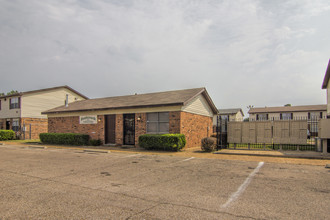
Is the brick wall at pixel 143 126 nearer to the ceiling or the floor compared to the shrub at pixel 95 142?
nearer to the ceiling

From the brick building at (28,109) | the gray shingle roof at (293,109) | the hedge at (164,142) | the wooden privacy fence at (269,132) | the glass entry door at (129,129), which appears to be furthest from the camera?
the gray shingle roof at (293,109)

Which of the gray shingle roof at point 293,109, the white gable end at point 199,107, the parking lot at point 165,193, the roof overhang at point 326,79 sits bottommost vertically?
the parking lot at point 165,193

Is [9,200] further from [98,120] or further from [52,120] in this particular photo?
[52,120]

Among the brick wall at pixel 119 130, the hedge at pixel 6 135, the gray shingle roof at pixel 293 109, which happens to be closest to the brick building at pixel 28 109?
the hedge at pixel 6 135

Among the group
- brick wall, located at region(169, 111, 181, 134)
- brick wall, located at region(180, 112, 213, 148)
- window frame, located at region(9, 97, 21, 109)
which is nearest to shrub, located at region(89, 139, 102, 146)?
brick wall, located at region(169, 111, 181, 134)

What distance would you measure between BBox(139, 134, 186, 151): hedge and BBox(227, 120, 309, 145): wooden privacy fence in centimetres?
354

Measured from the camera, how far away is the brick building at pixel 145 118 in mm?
15906

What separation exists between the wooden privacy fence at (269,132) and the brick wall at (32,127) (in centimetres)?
2454

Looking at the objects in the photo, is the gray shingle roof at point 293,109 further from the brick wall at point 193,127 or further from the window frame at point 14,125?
the window frame at point 14,125

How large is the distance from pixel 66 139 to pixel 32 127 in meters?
12.2

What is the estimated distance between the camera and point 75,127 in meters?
20.8

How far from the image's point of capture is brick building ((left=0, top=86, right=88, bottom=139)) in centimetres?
2798

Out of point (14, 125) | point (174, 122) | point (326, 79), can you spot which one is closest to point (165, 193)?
point (174, 122)

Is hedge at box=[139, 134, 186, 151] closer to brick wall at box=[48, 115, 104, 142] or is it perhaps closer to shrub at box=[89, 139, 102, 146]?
shrub at box=[89, 139, 102, 146]
